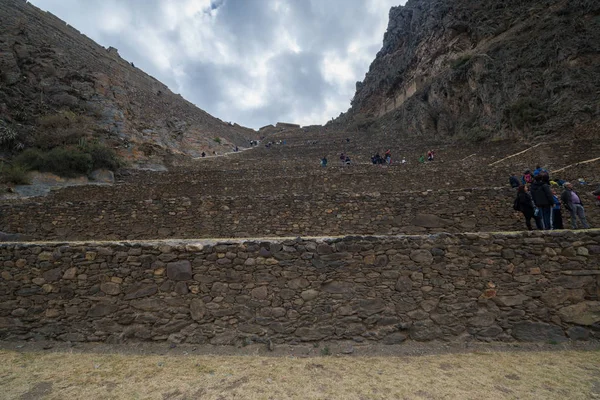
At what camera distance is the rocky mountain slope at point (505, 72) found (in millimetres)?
17938

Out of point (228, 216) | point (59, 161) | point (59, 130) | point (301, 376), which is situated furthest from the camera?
point (59, 130)

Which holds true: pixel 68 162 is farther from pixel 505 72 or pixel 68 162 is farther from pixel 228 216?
pixel 505 72

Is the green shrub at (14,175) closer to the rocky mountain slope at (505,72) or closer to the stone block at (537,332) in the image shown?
the stone block at (537,332)

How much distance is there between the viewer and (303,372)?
4066 millimetres

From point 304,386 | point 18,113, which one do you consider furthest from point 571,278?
point 18,113

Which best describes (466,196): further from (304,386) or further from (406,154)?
(406,154)

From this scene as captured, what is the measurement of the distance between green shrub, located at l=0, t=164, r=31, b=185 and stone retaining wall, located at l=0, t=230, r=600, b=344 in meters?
12.4

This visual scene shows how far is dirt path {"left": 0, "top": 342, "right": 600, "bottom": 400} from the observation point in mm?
3582

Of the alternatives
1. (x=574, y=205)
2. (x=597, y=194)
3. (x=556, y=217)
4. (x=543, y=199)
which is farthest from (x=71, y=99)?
(x=597, y=194)

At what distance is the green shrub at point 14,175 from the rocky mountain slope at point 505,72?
2888cm

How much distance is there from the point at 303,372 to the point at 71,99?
102 feet

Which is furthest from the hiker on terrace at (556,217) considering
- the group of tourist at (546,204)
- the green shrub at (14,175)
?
the green shrub at (14,175)

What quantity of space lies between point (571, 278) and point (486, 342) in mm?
1790

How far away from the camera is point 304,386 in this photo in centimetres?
373
